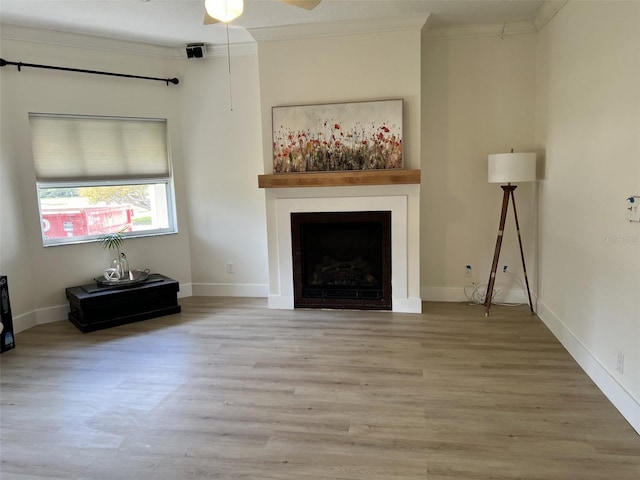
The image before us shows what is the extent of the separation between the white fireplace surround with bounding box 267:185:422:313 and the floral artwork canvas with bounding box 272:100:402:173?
244 millimetres

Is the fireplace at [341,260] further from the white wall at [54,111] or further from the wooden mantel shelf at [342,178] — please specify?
the white wall at [54,111]

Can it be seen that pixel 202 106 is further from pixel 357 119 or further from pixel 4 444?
pixel 4 444

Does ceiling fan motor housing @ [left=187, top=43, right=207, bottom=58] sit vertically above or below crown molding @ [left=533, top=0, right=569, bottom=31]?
above

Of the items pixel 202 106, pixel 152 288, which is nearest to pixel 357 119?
pixel 202 106

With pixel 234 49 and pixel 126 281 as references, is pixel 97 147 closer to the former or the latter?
pixel 126 281

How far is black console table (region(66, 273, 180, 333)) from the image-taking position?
13.3 feet

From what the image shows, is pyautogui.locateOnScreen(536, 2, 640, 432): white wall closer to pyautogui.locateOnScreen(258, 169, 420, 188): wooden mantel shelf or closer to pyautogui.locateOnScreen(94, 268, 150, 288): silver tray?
pyautogui.locateOnScreen(258, 169, 420, 188): wooden mantel shelf

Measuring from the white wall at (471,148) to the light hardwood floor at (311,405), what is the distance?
0.72 m

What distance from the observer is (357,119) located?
415 cm

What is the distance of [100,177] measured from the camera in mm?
4520

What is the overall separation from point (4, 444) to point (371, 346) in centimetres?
240

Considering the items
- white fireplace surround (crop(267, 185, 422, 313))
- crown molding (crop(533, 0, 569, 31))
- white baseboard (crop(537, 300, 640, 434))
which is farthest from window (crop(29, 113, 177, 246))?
white baseboard (crop(537, 300, 640, 434))

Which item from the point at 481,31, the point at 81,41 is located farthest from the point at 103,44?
the point at 481,31

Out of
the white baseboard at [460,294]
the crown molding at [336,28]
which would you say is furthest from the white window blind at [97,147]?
the white baseboard at [460,294]
